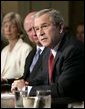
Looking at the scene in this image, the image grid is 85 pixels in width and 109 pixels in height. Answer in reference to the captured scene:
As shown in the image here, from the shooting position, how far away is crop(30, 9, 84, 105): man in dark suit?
269 centimetres

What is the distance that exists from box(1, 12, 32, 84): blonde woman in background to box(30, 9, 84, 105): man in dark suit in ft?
3.66

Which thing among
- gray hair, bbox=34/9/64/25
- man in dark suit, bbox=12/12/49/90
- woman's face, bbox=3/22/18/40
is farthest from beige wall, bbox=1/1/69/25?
gray hair, bbox=34/9/64/25

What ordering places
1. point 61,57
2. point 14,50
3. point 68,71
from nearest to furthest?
point 68,71 → point 61,57 → point 14,50

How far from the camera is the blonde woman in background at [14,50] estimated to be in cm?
408

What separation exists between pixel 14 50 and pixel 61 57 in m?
1.48

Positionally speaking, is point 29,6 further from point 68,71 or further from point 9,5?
point 68,71

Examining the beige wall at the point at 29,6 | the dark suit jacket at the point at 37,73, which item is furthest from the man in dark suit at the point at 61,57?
the beige wall at the point at 29,6

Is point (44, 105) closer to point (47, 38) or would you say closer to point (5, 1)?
point (47, 38)

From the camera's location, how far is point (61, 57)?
2842mm

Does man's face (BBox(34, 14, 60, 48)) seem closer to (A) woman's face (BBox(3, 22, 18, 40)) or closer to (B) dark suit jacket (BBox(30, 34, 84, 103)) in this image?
(B) dark suit jacket (BBox(30, 34, 84, 103))

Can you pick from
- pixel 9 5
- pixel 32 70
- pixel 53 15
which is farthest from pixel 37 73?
pixel 9 5

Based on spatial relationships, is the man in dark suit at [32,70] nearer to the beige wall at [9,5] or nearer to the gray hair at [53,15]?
the gray hair at [53,15]

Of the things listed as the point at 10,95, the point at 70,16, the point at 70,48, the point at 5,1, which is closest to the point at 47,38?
the point at 70,48

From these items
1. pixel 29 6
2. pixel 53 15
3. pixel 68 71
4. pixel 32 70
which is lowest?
pixel 32 70
